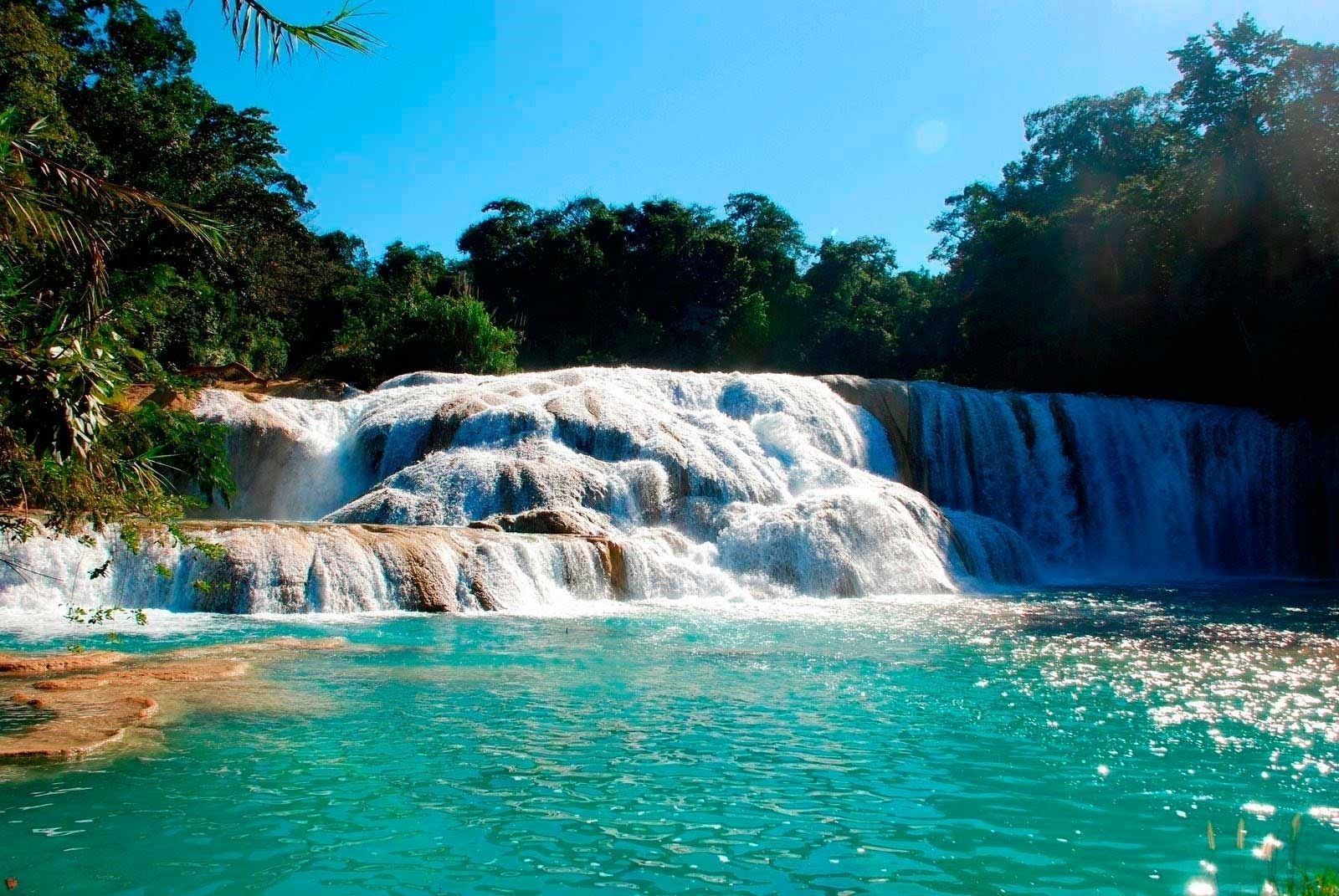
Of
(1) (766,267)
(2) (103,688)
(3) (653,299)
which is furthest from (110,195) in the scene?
(1) (766,267)

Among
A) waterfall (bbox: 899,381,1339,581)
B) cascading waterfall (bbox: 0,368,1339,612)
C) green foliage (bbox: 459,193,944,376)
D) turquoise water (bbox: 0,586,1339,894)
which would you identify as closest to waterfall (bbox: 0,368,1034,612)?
cascading waterfall (bbox: 0,368,1339,612)

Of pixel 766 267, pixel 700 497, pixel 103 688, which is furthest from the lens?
pixel 766 267

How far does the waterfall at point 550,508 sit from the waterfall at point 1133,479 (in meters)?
2.12

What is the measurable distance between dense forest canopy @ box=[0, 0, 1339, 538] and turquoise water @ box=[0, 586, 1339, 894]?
5.54ft

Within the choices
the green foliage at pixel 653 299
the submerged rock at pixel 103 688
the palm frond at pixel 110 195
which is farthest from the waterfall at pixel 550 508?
the green foliage at pixel 653 299

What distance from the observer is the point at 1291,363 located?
22.4 metres

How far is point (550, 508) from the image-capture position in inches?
591

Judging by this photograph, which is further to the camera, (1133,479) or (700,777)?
(1133,479)

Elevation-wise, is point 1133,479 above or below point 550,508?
above

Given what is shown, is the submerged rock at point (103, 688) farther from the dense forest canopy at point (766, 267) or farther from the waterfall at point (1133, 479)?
the waterfall at point (1133, 479)

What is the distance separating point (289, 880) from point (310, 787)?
1130 mm

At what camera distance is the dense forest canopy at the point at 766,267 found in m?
22.2

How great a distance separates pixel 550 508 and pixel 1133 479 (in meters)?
14.4

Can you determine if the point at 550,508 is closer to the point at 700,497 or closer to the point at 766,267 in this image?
the point at 700,497
